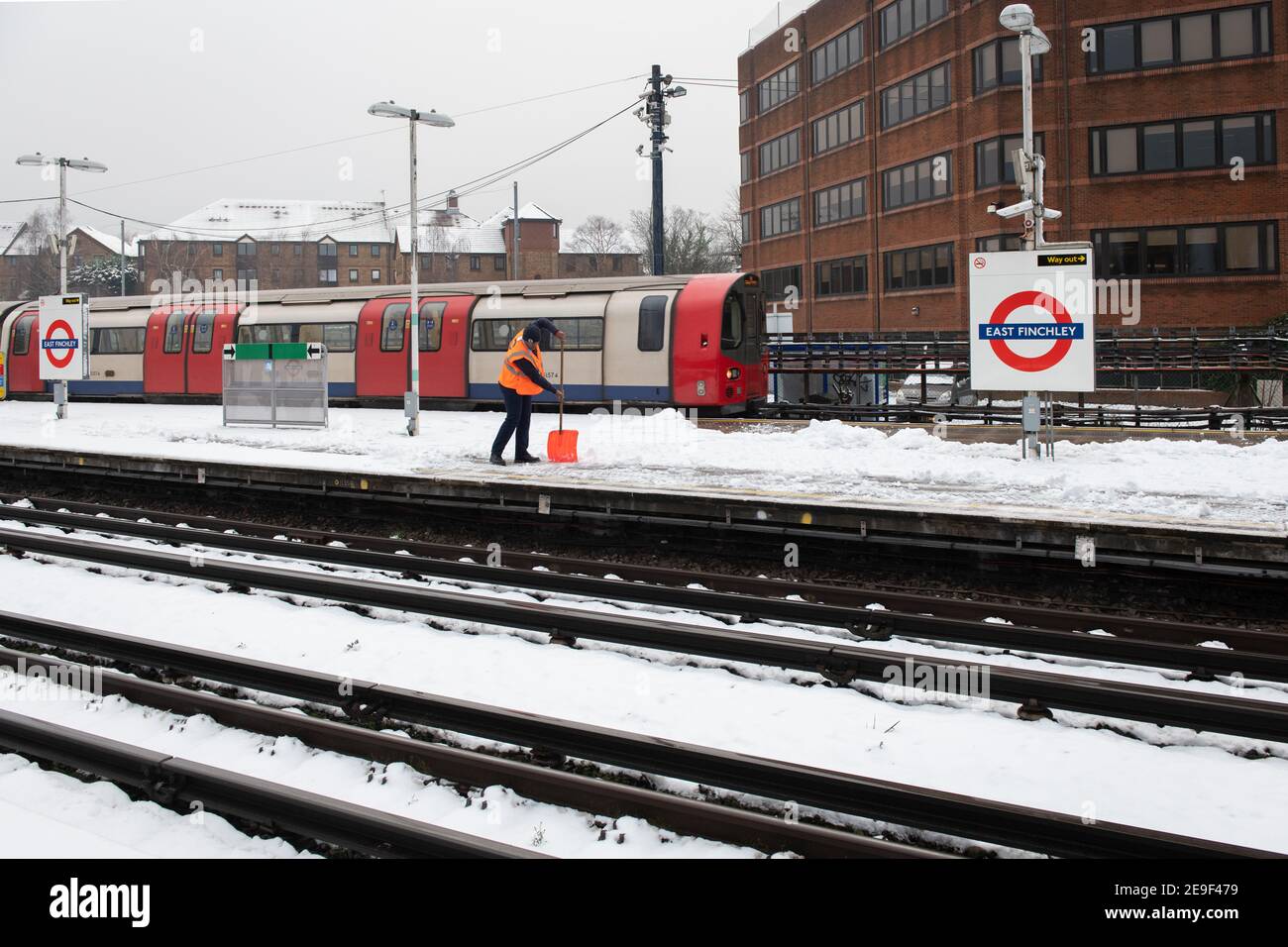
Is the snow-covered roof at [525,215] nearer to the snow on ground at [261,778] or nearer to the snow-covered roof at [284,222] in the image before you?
the snow-covered roof at [284,222]

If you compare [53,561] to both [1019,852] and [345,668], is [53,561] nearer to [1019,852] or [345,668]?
[345,668]

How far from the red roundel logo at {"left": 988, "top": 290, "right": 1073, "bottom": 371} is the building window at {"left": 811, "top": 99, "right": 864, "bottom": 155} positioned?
3265 centimetres

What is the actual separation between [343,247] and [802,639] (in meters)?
100

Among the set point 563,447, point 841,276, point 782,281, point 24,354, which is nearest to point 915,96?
point 841,276

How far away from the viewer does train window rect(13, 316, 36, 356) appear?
33.0 meters

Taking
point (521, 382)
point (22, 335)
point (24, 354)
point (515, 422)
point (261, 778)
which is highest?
point (22, 335)

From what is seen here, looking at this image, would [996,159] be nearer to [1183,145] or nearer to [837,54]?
[1183,145]

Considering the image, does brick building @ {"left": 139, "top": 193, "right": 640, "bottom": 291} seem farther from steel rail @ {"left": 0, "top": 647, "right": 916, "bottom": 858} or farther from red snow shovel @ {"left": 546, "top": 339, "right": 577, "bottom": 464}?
steel rail @ {"left": 0, "top": 647, "right": 916, "bottom": 858}

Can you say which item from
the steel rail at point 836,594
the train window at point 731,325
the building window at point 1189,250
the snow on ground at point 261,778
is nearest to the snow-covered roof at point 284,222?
the building window at point 1189,250

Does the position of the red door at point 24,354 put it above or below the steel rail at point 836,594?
above

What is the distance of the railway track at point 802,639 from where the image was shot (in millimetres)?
5855

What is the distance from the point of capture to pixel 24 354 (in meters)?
33.5

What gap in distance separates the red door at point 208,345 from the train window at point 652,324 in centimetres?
1310

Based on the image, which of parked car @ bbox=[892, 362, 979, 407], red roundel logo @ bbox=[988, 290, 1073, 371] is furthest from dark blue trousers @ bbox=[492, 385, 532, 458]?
parked car @ bbox=[892, 362, 979, 407]
